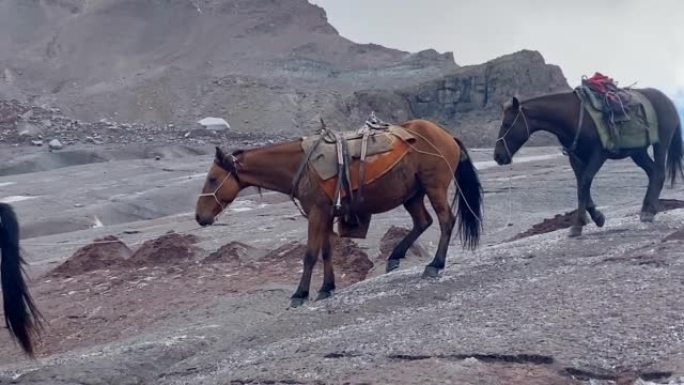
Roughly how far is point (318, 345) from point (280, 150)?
10.4 ft

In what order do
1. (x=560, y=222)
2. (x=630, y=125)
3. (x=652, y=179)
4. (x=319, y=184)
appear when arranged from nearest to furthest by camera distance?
1. (x=319, y=184)
2. (x=630, y=125)
3. (x=652, y=179)
4. (x=560, y=222)

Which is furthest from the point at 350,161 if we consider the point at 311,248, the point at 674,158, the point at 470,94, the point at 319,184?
the point at 470,94

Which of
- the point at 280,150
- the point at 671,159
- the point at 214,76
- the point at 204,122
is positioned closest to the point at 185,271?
the point at 280,150

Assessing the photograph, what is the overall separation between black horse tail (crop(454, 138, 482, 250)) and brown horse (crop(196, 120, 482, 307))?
397mm

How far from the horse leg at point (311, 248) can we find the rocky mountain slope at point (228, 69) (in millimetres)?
49708

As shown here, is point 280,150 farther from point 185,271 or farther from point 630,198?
point 630,198

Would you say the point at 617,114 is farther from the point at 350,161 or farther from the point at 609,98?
the point at 350,161

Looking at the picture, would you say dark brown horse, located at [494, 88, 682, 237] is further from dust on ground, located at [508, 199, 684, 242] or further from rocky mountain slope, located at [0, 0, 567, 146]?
rocky mountain slope, located at [0, 0, 567, 146]

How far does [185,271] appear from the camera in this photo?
1505 cm

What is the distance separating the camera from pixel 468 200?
12.4 meters

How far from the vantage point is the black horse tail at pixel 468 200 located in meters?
12.3

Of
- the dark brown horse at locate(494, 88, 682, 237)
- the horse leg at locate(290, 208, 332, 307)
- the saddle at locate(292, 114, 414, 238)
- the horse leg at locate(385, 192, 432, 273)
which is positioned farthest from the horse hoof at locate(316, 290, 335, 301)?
the dark brown horse at locate(494, 88, 682, 237)

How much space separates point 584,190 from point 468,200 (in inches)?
62.8

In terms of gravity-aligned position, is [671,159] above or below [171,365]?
above
